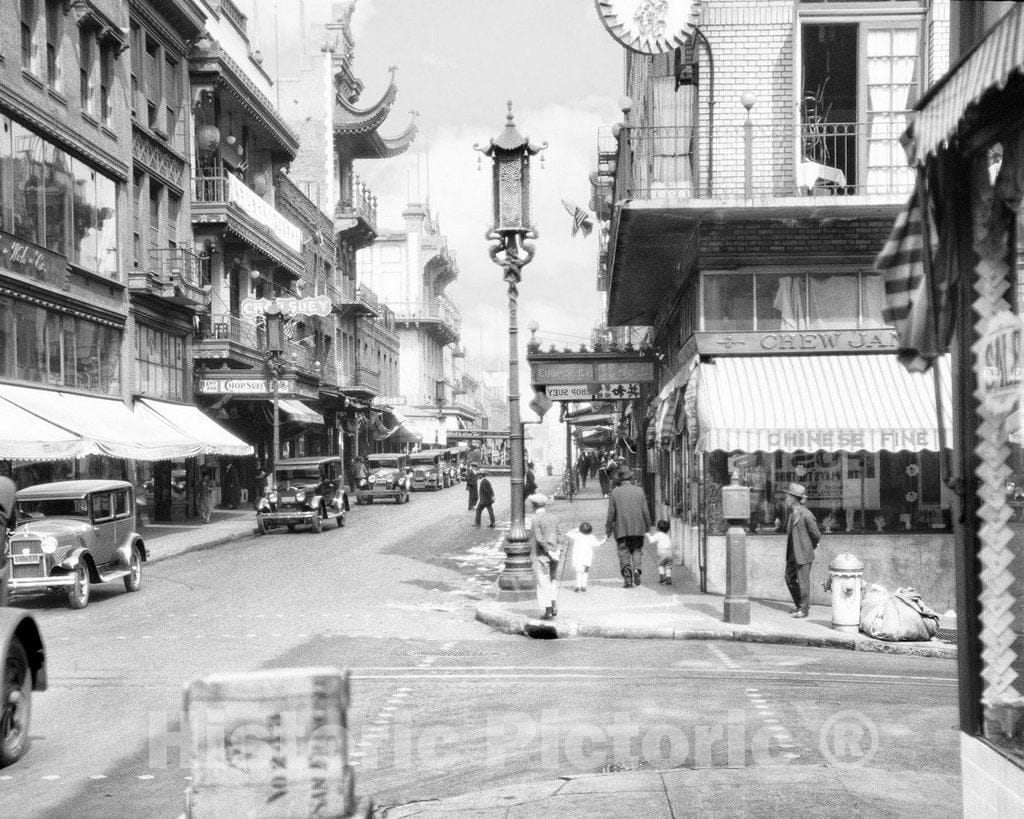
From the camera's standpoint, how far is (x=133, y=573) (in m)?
18.4

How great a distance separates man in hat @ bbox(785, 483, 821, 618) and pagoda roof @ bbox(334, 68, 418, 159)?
5291 cm

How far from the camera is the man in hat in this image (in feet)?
47.1

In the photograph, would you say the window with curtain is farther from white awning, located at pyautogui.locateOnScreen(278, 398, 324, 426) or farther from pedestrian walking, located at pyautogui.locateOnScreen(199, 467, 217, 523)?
white awning, located at pyautogui.locateOnScreen(278, 398, 324, 426)

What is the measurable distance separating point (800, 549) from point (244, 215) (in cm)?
3026

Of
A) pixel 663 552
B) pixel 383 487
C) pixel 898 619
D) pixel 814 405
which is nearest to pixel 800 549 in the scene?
pixel 898 619

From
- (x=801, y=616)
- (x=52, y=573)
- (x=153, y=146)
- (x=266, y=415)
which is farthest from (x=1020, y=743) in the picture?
(x=266, y=415)

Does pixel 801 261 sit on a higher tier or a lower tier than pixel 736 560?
higher

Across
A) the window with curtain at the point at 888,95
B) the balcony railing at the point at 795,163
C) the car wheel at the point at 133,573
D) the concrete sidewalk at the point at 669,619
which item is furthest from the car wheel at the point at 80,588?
the window with curtain at the point at 888,95

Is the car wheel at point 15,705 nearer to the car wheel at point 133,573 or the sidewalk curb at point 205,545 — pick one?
the car wheel at point 133,573

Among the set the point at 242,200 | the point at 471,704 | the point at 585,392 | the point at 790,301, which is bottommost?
the point at 471,704

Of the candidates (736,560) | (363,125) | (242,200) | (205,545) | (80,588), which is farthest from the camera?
(363,125)

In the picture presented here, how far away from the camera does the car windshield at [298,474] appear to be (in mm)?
33000

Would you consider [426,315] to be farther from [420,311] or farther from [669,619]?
[669,619]

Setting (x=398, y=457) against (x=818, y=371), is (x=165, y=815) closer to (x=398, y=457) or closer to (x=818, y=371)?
(x=818, y=371)
